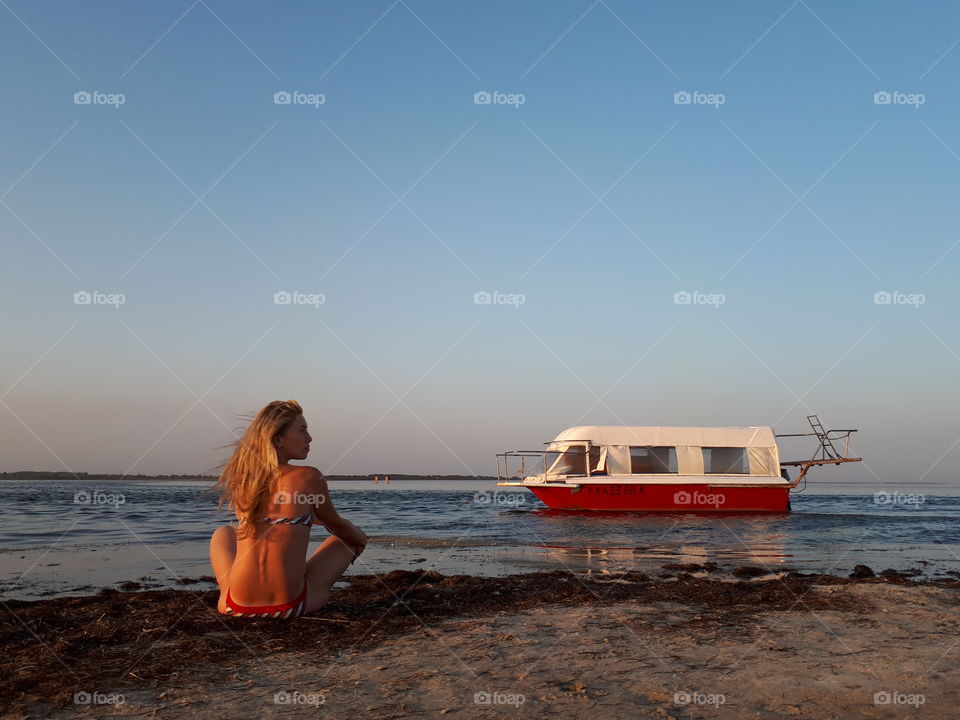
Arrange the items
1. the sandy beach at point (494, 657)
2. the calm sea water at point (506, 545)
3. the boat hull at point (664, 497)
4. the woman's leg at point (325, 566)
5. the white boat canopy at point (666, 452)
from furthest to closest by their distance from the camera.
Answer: the white boat canopy at point (666, 452), the boat hull at point (664, 497), the calm sea water at point (506, 545), the woman's leg at point (325, 566), the sandy beach at point (494, 657)

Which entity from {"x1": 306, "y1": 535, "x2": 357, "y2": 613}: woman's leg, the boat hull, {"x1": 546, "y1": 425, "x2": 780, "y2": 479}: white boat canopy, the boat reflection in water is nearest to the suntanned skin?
{"x1": 306, "y1": 535, "x2": 357, "y2": 613}: woman's leg

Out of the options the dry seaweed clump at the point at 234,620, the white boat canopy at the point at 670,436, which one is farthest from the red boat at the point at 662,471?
the dry seaweed clump at the point at 234,620

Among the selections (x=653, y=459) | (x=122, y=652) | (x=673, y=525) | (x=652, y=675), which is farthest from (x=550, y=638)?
(x=653, y=459)

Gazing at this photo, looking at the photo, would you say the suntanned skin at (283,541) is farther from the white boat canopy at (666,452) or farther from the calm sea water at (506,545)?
the white boat canopy at (666,452)

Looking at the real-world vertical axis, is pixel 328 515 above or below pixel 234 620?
above

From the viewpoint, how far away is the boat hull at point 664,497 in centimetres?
2567

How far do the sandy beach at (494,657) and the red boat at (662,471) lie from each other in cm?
1835

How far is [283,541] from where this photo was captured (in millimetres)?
4926

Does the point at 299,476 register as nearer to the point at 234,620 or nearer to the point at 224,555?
the point at 224,555

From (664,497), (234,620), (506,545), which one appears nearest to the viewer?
(234,620)

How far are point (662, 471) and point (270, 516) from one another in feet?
77.2

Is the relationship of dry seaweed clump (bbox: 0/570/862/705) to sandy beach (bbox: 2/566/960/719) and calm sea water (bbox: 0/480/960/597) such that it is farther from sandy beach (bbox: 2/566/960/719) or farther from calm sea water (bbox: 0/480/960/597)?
calm sea water (bbox: 0/480/960/597)

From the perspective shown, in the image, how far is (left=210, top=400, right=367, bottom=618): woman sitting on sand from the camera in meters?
4.93

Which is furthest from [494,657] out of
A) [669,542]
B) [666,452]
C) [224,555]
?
[666,452]
